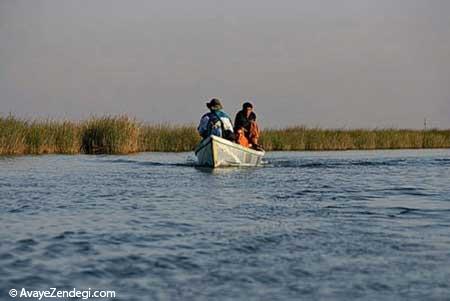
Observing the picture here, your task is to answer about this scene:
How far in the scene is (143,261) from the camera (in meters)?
6.28

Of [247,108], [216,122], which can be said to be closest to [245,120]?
[247,108]

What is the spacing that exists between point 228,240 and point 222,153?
1190 centimetres

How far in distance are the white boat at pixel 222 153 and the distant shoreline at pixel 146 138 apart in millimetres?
9773

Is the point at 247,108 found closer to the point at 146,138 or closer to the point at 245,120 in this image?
the point at 245,120

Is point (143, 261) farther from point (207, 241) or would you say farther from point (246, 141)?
point (246, 141)

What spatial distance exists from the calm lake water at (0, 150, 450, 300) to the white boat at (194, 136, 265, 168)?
15.6 ft

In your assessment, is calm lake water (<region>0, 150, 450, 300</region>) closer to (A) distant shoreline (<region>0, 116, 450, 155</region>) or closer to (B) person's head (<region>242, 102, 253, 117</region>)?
(B) person's head (<region>242, 102, 253, 117</region>)

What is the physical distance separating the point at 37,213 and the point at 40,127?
65.9ft

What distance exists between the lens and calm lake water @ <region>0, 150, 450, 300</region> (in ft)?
18.1

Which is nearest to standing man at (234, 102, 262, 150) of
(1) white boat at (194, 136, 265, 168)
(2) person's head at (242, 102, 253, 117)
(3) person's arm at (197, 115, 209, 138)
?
(2) person's head at (242, 102, 253, 117)

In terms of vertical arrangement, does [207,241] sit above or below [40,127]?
below

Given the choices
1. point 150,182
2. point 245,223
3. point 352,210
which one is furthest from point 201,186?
point 245,223

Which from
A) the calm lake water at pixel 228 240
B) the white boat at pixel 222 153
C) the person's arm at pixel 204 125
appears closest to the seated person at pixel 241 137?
the white boat at pixel 222 153

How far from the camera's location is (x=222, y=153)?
19.3 meters
